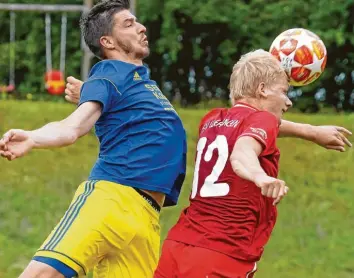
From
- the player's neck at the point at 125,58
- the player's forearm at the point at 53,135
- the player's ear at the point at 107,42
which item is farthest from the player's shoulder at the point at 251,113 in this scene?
the player's ear at the point at 107,42

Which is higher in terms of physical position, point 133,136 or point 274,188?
point 274,188

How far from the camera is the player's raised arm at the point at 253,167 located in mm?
3729

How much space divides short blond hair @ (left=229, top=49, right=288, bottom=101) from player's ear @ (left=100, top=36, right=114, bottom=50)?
3.29 ft

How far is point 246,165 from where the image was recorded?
13.1 feet

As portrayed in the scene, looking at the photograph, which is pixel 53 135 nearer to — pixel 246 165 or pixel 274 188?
pixel 246 165

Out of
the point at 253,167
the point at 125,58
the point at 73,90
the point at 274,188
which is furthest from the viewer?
the point at 73,90

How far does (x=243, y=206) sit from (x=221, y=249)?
228 mm

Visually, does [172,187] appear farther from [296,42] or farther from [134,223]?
[296,42]

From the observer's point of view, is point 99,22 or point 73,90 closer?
point 99,22

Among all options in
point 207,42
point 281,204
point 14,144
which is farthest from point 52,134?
Result: point 207,42

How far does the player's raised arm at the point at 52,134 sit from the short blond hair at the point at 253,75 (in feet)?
2.42

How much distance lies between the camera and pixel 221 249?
4227 mm

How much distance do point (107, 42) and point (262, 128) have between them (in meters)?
1.43

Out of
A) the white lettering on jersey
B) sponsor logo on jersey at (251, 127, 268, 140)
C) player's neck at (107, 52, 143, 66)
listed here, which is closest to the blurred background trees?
player's neck at (107, 52, 143, 66)
